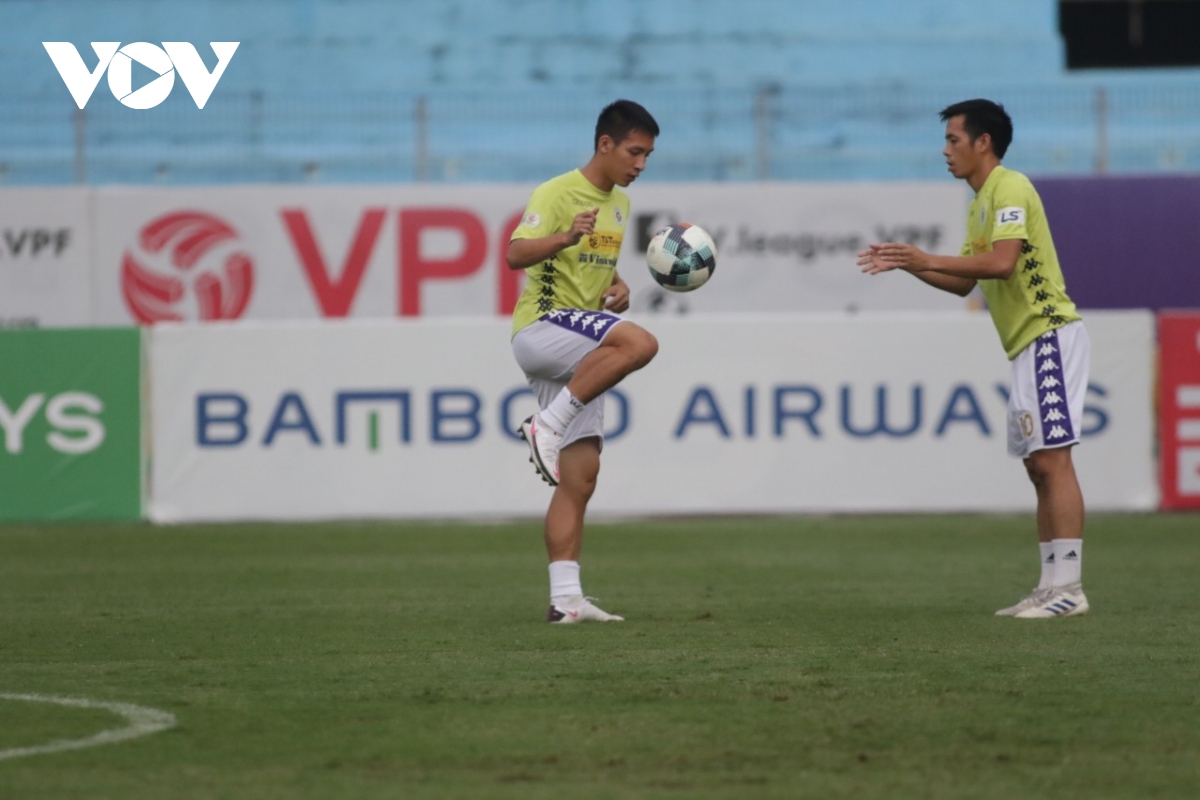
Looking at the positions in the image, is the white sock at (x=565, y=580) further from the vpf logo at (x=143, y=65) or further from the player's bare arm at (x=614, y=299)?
the vpf logo at (x=143, y=65)

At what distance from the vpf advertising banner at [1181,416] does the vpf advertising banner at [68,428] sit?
7.40 meters

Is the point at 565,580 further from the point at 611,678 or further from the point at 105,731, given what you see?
the point at 105,731

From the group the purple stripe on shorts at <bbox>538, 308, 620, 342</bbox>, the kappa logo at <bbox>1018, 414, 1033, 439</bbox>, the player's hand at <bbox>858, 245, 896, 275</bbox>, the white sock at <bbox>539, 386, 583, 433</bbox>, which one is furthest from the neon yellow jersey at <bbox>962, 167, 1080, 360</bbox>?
the white sock at <bbox>539, 386, 583, 433</bbox>

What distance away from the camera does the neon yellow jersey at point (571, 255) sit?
6969 mm

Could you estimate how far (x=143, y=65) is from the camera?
2077 cm

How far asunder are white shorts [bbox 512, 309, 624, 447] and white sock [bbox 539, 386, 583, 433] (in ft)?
0.25

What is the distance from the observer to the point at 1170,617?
7.08 metres

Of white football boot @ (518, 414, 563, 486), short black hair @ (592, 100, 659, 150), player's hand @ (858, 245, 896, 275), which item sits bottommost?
white football boot @ (518, 414, 563, 486)

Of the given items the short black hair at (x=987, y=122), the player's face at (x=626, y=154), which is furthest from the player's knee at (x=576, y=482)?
the short black hair at (x=987, y=122)

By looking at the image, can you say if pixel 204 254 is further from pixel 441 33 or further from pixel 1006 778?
pixel 1006 778

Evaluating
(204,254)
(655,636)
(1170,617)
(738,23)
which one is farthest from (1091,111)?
(655,636)

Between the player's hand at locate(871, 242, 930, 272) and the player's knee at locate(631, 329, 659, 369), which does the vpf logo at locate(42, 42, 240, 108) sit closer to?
the player's knee at locate(631, 329, 659, 369)

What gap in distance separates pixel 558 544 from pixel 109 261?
13.4m

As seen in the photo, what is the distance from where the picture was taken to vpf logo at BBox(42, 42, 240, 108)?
2036 centimetres
